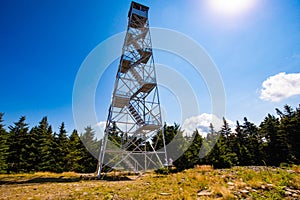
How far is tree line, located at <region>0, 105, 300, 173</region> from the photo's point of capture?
2594cm

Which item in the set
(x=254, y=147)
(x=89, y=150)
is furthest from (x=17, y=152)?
(x=254, y=147)

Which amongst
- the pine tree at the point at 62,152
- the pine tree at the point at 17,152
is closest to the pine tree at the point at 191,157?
the pine tree at the point at 62,152

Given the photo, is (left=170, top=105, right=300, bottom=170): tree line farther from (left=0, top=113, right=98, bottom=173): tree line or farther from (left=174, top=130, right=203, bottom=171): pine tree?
(left=0, top=113, right=98, bottom=173): tree line

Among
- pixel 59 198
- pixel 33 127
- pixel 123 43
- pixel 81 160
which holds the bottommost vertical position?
pixel 59 198

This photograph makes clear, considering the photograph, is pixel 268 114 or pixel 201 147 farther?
pixel 268 114

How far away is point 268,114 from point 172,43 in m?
41.3

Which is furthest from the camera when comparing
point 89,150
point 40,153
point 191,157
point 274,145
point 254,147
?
point 254,147

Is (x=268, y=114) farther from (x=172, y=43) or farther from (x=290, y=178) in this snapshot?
(x=290, y=178)

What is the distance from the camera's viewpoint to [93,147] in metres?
32.5

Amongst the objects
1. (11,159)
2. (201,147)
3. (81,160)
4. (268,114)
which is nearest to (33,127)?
(11,159)

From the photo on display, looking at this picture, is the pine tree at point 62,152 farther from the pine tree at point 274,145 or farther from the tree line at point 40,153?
the pine tree at point 274,145

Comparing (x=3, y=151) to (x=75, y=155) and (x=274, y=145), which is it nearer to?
(x=75, y=155)

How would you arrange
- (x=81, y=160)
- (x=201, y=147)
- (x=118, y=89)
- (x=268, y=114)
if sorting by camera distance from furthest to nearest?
(x=268, y=114) < (x=81, y=160) < (x=201, y=147) < (x=118, y=89)

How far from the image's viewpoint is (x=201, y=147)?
27078 mm
